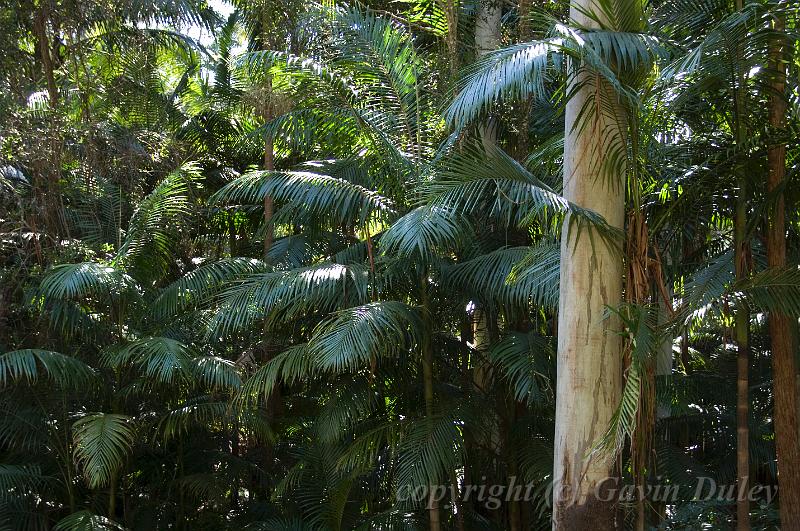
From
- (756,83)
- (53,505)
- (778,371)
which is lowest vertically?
(53,505)

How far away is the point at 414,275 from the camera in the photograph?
6074mm

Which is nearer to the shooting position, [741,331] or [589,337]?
[589,337]

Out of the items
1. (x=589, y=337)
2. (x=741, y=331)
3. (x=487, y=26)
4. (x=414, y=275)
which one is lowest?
(x=589, y=337)

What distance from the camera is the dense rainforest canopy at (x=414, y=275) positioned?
466cm

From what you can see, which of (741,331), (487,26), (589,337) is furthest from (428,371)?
(487,26)

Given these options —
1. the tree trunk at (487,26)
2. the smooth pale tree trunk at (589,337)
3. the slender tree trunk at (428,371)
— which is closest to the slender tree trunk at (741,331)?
the smooth pale tree trunk at (589,337)

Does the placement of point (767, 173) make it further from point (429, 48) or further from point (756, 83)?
point (429, 48)

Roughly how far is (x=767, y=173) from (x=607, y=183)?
1145 millimetres

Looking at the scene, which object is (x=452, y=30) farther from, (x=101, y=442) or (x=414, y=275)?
(x=101, y=442)

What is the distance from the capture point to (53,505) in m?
7.29

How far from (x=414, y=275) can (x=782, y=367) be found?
8.15ft

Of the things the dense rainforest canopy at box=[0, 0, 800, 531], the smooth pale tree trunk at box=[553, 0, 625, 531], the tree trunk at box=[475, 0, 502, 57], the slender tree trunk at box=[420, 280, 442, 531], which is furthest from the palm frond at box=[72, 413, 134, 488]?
the tree trunk at box=[475, 0, 502, 57]

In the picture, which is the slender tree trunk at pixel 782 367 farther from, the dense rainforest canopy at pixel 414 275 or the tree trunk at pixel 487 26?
the tree trunk at pixel 487 26

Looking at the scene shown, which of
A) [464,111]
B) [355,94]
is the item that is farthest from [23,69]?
[464,111]
